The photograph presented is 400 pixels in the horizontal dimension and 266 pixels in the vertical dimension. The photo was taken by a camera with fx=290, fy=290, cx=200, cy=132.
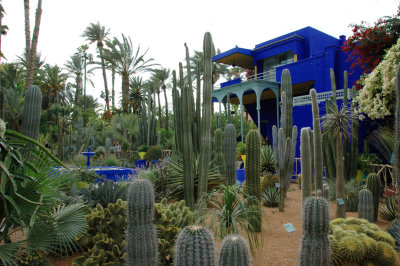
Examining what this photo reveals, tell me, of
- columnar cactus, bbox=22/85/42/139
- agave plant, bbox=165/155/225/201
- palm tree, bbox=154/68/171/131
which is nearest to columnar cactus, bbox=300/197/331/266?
agave plant, bbox=165/155/225/201

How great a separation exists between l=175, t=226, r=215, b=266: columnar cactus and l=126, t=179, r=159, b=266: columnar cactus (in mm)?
626

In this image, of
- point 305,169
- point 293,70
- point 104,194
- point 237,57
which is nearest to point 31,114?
point 104,194

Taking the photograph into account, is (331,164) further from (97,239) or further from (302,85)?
(302,85)

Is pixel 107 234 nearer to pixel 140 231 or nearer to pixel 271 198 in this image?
pixel 140 231

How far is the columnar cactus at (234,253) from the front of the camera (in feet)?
7.41

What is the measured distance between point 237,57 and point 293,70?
5.16 metres

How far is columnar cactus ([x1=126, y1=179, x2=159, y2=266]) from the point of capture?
9.30ft

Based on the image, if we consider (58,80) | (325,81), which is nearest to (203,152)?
(325,81)

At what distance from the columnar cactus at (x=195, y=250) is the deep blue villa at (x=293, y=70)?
1058 centimetres

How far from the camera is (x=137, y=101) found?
31.5m

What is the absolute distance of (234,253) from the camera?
2.27m

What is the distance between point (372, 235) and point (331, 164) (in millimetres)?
4635

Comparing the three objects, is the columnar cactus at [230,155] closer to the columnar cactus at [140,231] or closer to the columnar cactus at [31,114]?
the columnar cactus at [140,231]

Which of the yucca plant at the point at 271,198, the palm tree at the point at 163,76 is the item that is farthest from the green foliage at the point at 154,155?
the palm tree at the point at 163,76
